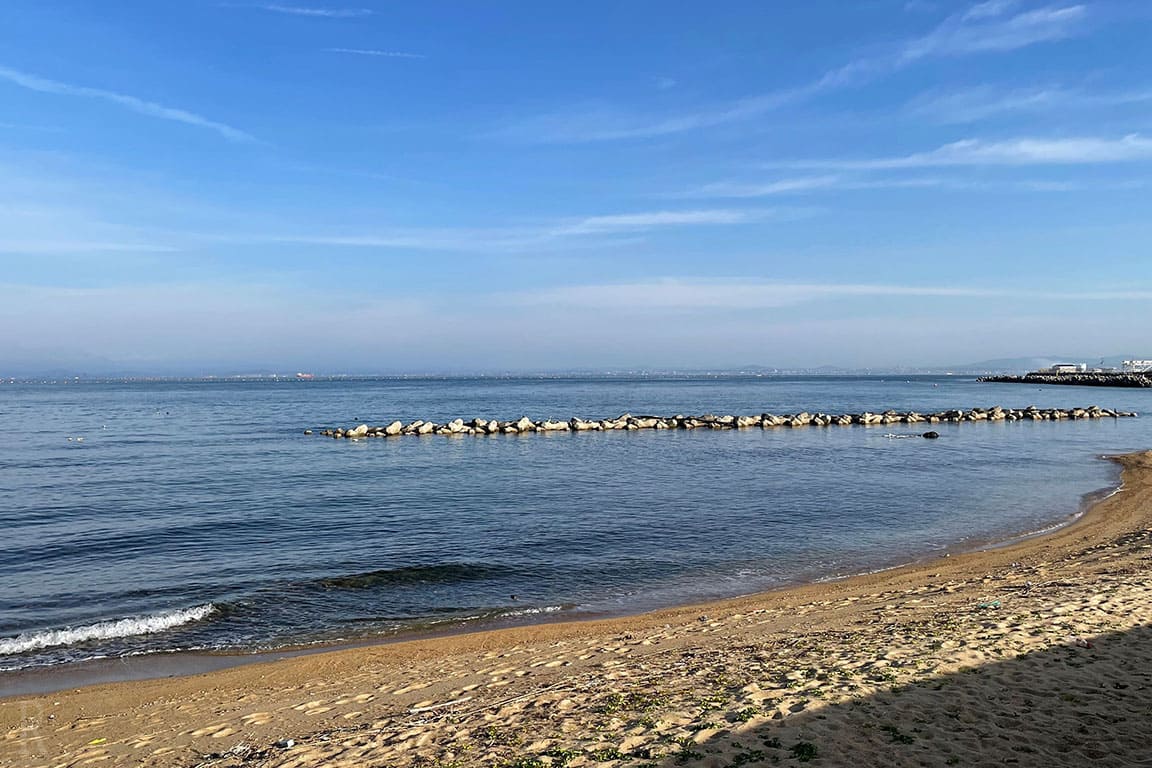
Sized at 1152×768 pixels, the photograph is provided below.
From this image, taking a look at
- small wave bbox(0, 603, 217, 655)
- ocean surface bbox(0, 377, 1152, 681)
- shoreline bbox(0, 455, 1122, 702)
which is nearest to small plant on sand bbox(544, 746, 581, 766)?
shoreline bbox(0, 455, 1122, 702)

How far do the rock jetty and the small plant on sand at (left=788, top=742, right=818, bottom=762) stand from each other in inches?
1758

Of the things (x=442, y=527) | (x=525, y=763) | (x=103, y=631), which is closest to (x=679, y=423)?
(x=442, y=527)

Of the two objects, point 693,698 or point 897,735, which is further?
point 693,698

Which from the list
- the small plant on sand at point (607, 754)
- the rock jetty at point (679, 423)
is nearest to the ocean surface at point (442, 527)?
the small plant on sand at point (607, 754)

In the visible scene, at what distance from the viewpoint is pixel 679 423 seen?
2231 inches

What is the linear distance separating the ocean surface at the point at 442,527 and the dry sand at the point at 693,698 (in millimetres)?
2322

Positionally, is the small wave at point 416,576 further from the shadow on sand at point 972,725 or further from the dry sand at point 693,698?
the shadow on sand at point 972,725

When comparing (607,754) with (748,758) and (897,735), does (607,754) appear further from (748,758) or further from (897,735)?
(897,735)

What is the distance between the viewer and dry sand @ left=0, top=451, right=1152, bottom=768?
6.99 metres

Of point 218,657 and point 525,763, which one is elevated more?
point 525,763

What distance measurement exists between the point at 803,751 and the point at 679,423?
50223 millimetres

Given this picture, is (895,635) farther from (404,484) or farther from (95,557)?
(404,484)

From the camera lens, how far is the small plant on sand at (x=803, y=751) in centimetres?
666

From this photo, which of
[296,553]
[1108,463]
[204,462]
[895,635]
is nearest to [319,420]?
[204,462]
